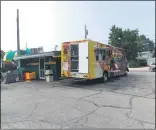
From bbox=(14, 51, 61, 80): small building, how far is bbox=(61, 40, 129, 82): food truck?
2.71 meters

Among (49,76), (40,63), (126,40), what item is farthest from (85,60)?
(126,40)

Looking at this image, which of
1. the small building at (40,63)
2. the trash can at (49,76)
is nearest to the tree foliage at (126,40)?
the small building at (40,63)

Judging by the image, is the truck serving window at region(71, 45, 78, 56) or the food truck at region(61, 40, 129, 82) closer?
the food truck at region(61, 40, 129, 82)

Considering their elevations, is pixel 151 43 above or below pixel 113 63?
above

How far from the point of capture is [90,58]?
552 inches

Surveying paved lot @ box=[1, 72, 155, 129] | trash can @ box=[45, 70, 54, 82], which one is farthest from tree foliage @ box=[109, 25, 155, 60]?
paved lot @ box=[1, 72, 155, 129]

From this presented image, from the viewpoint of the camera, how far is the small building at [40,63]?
19125mm

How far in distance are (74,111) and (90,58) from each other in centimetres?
720

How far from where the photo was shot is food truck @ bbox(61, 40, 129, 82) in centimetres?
1401

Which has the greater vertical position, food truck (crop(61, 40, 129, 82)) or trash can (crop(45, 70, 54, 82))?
food truck (crop(61, 40, 129, 82))

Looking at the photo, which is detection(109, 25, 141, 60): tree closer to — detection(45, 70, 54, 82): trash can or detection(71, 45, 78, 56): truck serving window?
detection(45, 70, 54, 82): trash can

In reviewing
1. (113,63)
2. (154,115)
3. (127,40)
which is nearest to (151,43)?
(127,40)

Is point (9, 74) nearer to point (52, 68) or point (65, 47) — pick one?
point (52, 68)

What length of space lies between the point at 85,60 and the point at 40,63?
8124 millimetres
